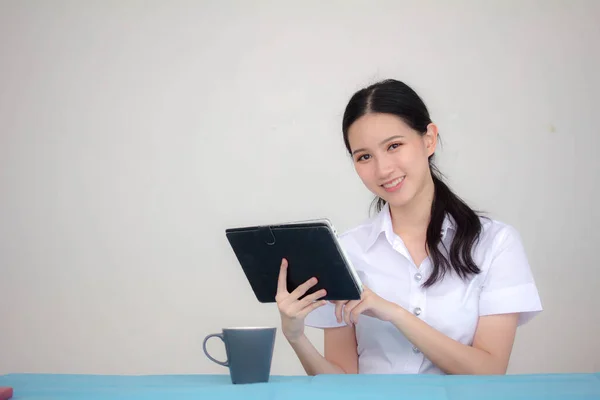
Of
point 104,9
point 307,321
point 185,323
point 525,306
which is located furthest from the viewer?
point 104,9

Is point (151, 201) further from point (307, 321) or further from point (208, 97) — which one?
point (307, 321)

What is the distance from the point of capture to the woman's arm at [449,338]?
1264 millimetres

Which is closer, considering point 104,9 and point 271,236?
point 271,236

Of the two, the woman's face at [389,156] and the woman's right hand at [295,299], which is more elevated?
the woman's face at [389,156]

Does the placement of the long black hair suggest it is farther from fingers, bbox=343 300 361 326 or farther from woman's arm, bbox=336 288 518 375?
fingers, bbox=343 300 361 326

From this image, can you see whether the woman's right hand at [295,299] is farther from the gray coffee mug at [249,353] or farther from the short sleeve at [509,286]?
the short sleeve at [509,286]

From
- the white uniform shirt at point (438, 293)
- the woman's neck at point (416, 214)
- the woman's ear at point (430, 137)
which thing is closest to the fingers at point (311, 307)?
the white uniform shirt at point (438, 293)

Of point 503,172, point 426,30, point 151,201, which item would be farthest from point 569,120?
point 151,201

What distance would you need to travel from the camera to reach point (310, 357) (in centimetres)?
144

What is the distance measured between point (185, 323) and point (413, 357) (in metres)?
1.63

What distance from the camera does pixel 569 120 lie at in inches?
107

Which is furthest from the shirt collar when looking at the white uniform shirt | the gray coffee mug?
the gray coffee mug

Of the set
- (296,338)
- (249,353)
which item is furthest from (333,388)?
(296,338)

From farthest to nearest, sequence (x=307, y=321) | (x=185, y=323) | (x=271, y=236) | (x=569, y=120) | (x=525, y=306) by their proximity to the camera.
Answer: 1. (x=185, y=323)
2. (x=569, y=120)
3. (x=307, y=321)
4. (x=525, y=306)
5. (x=271, y=236)
